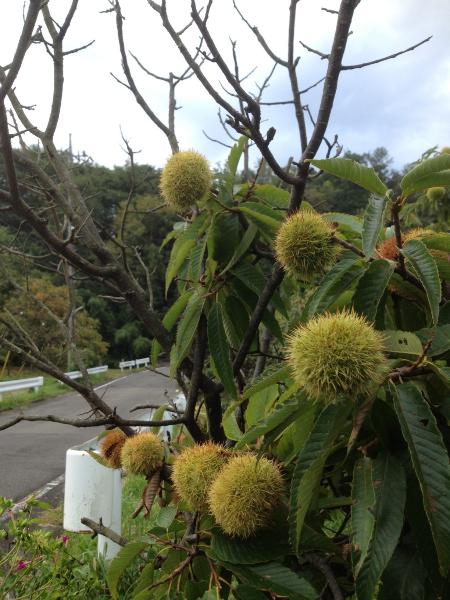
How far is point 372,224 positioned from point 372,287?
0.33 ft

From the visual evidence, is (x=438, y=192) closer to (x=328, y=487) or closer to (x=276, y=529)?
(x=328, y=487)

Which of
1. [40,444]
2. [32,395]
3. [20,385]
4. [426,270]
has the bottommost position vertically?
[32,395]

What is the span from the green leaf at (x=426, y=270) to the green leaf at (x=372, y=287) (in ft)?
0.13

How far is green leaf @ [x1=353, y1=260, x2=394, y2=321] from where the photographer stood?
827mm

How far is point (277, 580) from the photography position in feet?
2.78

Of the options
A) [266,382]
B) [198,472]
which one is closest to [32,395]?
[198,472]

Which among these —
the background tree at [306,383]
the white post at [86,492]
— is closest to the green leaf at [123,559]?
the background tree at [306,383]

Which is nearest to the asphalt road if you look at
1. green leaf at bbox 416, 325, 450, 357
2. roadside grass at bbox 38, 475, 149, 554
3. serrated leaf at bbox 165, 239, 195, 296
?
roadside grass at bbox 38, 475, 149, 554

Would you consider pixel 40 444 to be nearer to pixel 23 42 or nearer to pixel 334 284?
pixel 23 42

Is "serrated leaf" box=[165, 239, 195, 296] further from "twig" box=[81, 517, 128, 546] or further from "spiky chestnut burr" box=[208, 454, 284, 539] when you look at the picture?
"twig" box=[81, 517, 128, 546]

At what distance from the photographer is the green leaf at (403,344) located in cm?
75

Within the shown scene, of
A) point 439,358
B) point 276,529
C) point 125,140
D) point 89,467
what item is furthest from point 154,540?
point 89,467

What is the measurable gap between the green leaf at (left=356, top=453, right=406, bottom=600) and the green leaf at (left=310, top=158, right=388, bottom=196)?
44 centimetres

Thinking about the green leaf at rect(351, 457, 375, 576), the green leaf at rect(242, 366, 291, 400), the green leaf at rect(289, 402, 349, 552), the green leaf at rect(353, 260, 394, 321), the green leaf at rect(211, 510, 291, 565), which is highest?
the green leaf at rect(353, 260, 394, 321)
